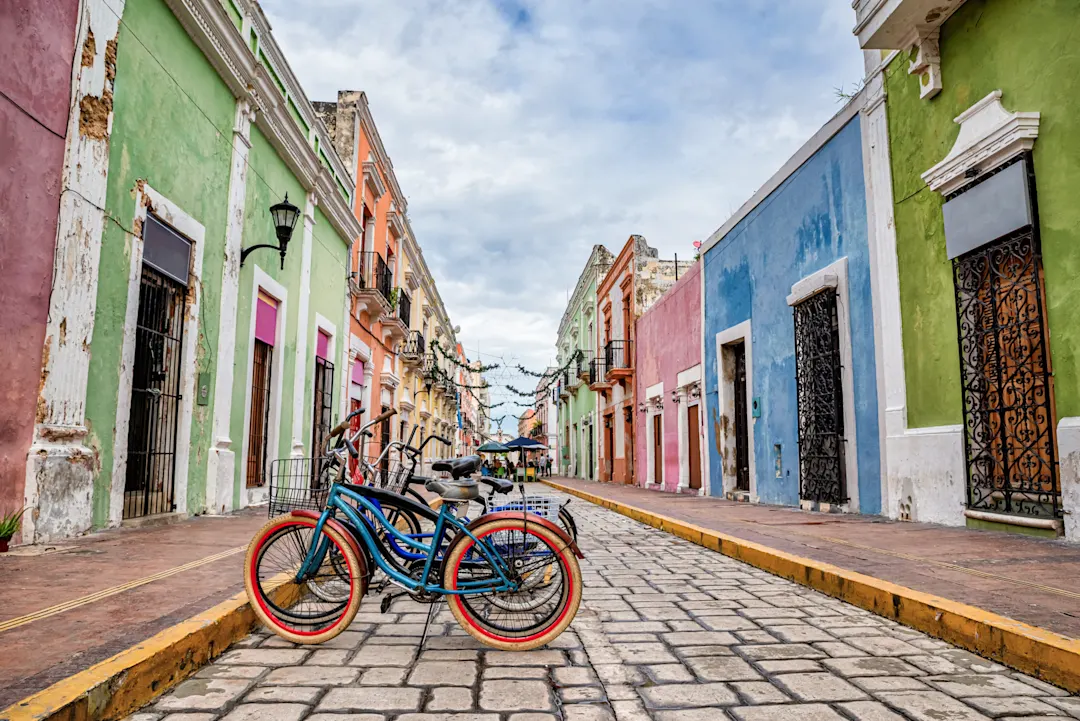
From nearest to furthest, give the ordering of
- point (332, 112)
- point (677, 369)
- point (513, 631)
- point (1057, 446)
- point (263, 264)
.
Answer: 1. point (513, 631)
2. point (1057, 446)
3. point (263, 264)
4. point (332, 112)
5. point (677, 369)

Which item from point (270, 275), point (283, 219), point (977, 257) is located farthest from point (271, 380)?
point (977, 257)

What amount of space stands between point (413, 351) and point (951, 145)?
720 inches

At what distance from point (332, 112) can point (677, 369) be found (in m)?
9.44

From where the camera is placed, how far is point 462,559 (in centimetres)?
346

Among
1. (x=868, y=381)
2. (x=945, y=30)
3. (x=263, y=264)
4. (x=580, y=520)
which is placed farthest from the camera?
(x=580, y=520)

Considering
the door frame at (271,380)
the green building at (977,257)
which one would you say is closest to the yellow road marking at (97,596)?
the door frame at (271,380)

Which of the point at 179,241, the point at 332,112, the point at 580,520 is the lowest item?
the point at 580,520

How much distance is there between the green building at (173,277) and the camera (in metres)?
5.65

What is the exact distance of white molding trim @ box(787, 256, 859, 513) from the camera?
9148 mm

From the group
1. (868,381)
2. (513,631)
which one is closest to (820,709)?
(513,631)

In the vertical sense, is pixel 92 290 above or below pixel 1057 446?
above

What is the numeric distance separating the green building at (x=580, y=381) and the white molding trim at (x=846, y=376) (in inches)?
758

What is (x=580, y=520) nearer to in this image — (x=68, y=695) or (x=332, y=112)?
(x=68, y=695)

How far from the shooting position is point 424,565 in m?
3.54
